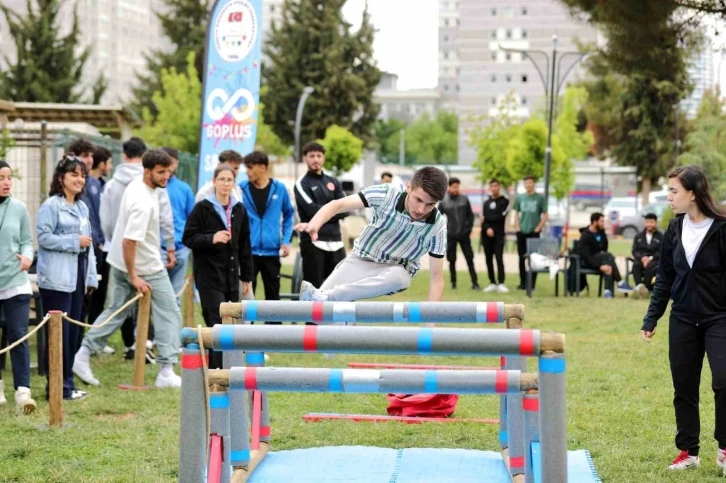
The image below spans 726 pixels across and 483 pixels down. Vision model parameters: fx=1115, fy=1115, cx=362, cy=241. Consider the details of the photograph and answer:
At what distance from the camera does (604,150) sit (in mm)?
70250

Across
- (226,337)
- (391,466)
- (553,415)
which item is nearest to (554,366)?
(553,415)

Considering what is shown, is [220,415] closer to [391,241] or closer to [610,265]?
[391,241]

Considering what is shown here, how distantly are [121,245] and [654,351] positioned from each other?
19.1 ft

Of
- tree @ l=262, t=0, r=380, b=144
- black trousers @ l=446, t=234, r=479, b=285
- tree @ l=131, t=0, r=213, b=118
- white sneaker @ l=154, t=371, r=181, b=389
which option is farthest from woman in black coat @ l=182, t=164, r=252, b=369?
tree @ l=131, t=0, r=213, b=118

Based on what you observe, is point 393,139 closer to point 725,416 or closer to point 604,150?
point 604,150

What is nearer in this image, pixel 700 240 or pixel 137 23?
pixel 700 240

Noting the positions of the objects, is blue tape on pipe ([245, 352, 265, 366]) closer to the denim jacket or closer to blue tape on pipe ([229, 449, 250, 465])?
blue tape on pipe ([229, 449, 250, 465])

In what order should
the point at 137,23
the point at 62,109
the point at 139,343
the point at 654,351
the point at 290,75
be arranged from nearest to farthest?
1. the point at 139,343
2. the point at 654,351
3. the point at 62,109
4. the point at 290,75
5. the point at 137,23

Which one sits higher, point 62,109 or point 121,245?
point 62,109

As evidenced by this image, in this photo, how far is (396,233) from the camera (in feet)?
24.5

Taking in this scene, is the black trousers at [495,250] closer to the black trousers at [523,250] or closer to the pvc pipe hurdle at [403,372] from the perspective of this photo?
the black trousers at [523,250]

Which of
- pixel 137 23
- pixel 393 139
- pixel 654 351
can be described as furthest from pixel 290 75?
pixel 393 139

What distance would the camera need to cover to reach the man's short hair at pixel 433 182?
22.1 feet

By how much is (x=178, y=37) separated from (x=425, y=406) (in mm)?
53721
